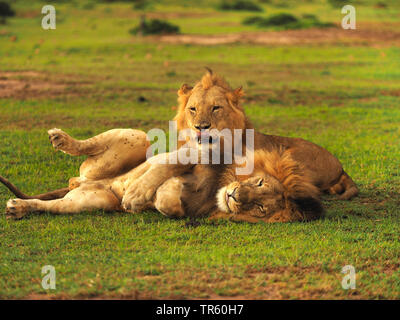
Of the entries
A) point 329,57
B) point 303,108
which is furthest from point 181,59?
point 303,108

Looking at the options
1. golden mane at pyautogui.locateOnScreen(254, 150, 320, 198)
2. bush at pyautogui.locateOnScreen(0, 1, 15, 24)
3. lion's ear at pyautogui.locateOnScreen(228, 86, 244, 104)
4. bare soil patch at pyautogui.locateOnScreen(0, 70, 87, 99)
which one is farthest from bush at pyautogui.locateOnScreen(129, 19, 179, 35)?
golden mane at pyautogui.locateOnScreen(254, 150, 320, 198)

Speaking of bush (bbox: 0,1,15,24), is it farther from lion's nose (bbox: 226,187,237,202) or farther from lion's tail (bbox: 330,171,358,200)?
lion's nose (bbox: 226,187,237,202)

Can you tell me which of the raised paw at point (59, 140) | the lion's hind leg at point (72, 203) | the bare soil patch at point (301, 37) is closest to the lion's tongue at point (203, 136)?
the lion's hind leg at point (72, 203)

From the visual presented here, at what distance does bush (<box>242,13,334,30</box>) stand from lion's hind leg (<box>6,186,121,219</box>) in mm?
20983

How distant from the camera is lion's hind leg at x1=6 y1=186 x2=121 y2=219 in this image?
548 cm

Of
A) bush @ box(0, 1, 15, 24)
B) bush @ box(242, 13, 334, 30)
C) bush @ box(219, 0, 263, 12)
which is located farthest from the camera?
bush @ box(219, 0, 263, 12)

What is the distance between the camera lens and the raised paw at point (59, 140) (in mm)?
5684

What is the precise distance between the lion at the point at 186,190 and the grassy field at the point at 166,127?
113 mm

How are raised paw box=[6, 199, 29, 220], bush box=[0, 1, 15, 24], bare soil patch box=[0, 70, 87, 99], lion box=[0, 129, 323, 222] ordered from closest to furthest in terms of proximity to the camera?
lion box=[0, 129, 323, 222] < raised paw box=[6, 199, 29, 220] < bare soil patch box=[0, 70, 87, 99] < bush box=[0, 1, 15, 24]

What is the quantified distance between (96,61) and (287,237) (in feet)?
45.0

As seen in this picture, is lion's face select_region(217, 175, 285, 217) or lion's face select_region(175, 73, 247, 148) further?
lion's face select_region(175, 73, 247, 148)

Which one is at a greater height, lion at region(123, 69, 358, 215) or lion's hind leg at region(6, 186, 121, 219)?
lion at region(123, 69, 358, 215)

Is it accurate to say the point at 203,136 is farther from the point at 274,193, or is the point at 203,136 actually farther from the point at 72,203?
the point at 72,203

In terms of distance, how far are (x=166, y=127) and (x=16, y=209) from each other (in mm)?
4803
